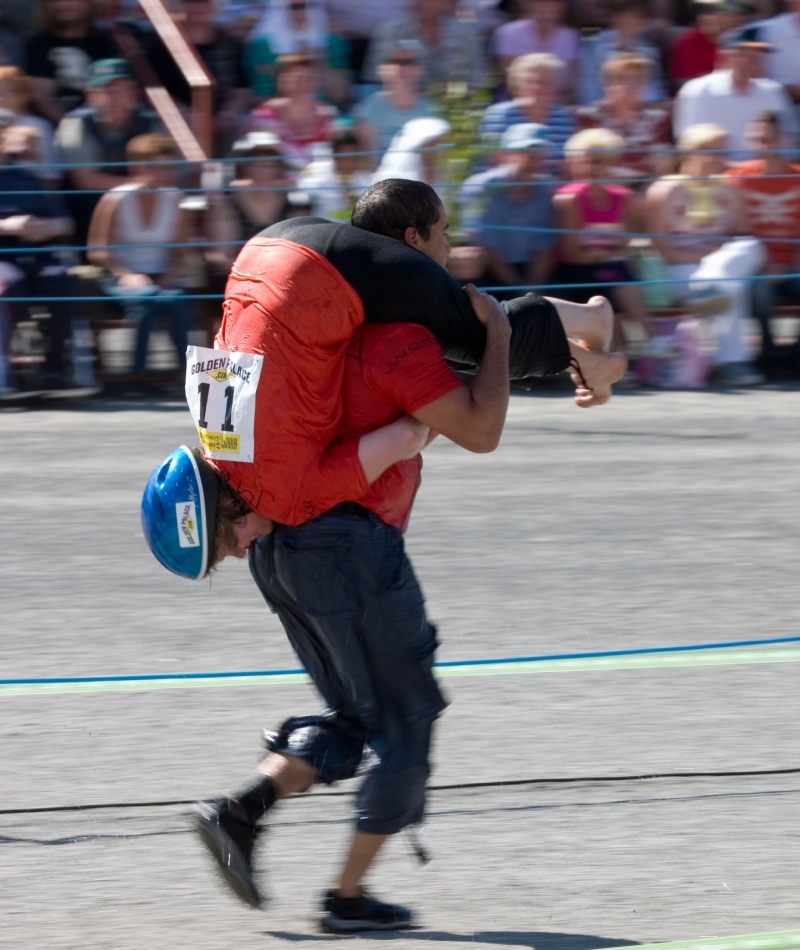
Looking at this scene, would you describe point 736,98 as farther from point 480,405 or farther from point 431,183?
point 480,405

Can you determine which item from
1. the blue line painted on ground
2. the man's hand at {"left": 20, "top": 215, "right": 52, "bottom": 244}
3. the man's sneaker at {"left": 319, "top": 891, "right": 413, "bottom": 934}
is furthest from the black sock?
the man's hand at {"left": 20, "top": 215, "right": 52, "bottom": 244}

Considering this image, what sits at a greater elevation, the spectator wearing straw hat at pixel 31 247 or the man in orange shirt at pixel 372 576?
the man in orange shirt at pixel 372 576

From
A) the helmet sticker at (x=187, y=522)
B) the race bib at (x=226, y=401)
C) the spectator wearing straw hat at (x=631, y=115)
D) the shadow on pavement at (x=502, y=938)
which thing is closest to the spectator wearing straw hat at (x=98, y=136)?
the spectator wearing straw hat at (x=631, y=115)

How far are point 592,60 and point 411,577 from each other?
8.06 meters

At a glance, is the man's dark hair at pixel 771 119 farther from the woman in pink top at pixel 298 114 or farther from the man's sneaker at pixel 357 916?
the man's sneaker at pixel 357 916

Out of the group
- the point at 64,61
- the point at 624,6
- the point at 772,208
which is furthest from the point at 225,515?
the point at 624,6

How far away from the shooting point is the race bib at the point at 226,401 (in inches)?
140

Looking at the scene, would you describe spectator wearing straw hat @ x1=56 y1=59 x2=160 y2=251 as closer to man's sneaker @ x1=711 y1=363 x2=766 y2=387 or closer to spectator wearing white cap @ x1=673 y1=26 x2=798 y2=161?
spectator wearing white cap @ x1=673 y1=26 x2=798 y2=161

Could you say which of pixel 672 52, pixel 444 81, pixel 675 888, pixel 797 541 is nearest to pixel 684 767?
pixel 675 888

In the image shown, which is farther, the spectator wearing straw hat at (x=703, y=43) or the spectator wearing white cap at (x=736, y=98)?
the spectator wearing straw hat at (x=703, y=43)

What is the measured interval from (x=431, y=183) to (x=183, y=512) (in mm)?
6959

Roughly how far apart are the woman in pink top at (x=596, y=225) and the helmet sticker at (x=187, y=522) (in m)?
6.85

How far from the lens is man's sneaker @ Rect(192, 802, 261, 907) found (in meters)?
3.60

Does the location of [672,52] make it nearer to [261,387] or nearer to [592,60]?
[592,60]
